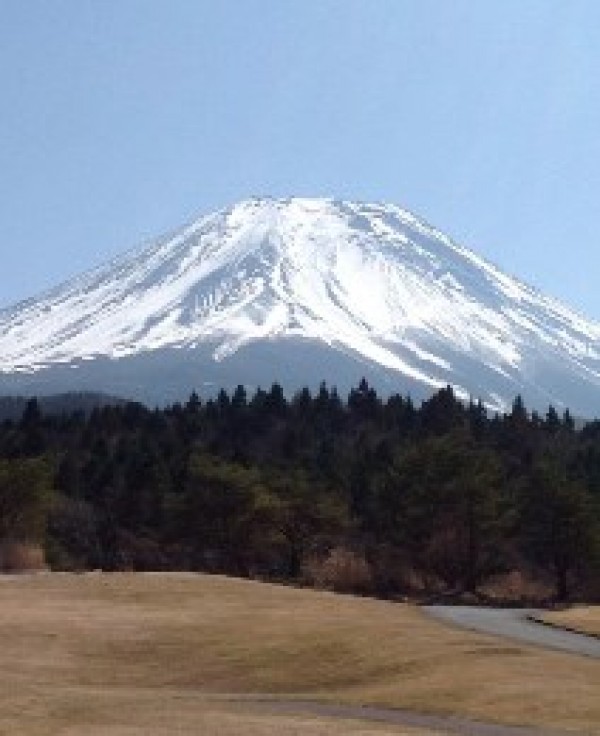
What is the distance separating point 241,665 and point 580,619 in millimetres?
18029

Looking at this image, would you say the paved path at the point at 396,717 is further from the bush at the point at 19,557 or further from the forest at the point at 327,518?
the bush at the point at 19,557

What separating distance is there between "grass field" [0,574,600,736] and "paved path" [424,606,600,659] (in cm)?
215

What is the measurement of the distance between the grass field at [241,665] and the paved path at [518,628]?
215 centimetres

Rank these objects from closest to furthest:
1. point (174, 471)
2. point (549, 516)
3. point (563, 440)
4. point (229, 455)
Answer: point (549, 516)
point (174, 471)
point (229, 455)
point (563, 440)

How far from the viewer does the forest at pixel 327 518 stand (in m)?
98.9

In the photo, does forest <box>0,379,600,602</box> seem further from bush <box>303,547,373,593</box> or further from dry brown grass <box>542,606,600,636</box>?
dry brown grass <box>542,606,600,636</box>

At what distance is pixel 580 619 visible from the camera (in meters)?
57.9

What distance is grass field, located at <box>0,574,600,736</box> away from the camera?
3281cm

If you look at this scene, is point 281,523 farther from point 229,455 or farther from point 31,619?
point 31,619

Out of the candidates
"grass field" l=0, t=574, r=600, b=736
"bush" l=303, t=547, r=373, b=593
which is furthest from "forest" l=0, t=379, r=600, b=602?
"grass field" l=0, t=574, r=600, b=736

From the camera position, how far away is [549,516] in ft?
327

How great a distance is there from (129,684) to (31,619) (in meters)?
16.4

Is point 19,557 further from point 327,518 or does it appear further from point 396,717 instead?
point 396,717

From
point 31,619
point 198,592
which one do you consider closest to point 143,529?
point 198,592
